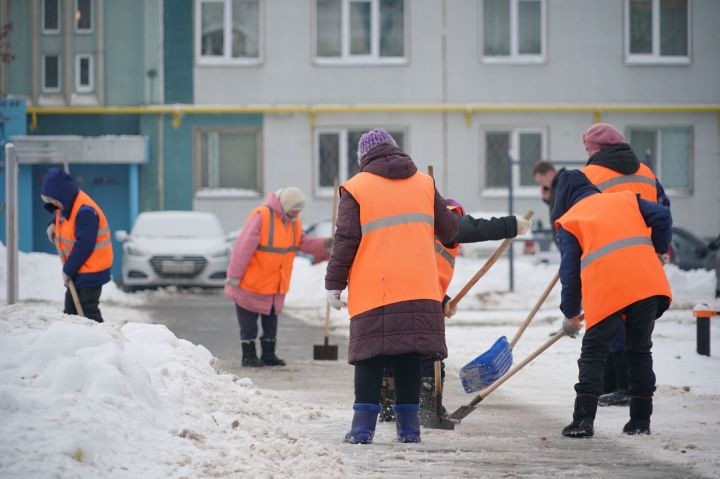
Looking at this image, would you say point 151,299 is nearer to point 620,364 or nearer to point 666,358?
point 666,358

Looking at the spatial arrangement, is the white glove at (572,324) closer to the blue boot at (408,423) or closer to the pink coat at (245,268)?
the blue boot at (408,423)

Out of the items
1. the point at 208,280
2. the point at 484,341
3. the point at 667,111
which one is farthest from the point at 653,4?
the point at 484,341

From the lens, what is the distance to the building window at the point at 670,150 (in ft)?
94.4

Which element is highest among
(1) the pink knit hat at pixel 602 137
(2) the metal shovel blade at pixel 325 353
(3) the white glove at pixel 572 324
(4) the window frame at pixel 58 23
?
(4) the window frame at pixel 58 23

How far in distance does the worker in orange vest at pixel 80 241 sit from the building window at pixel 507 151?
18.0 m

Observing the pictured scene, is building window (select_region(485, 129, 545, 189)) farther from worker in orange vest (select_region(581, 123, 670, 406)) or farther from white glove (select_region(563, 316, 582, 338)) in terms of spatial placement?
white glove (select_region(563, 316, 582, 338))

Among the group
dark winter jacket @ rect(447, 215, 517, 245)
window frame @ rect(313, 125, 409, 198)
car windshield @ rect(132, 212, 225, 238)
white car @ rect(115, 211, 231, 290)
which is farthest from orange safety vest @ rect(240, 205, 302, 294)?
window frame @ rect(313, 125, 409, 198)

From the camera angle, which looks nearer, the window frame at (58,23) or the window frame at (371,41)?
the window frame at (371,41)

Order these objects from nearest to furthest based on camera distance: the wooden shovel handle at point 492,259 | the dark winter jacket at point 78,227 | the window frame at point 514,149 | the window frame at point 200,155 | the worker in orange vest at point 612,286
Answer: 1. the worker in orange vest at point 612,286
2. the wooden shovel handle at point 492,259
3. the dark winter jacket at point 78,227
4. the window frame at point 514,149
5. the window frame at point 200,155

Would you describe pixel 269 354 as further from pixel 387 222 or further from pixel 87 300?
pixel 387 222

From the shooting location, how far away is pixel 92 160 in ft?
91.3

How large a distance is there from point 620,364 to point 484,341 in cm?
482

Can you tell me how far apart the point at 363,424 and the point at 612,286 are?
169 cm

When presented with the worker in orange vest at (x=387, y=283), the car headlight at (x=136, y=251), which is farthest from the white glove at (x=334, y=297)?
the car headlight at (x=136, y=251)
